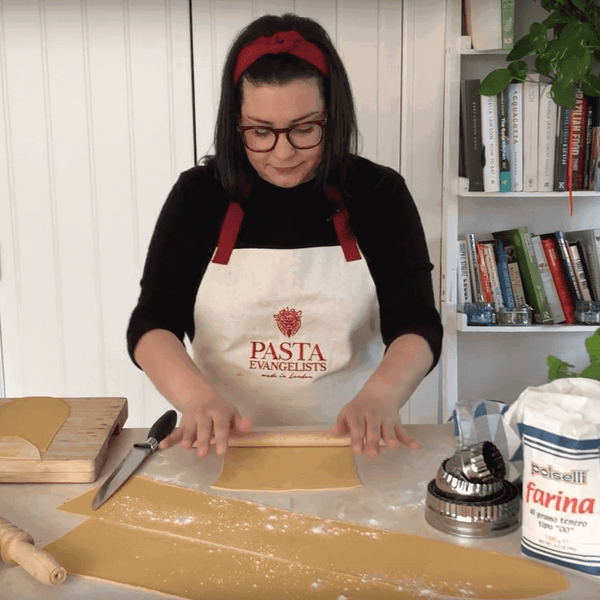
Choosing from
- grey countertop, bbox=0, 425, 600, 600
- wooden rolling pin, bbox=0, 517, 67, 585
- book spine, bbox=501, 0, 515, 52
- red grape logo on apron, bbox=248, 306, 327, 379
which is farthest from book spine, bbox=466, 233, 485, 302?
wooden rolling pin, bbox=0, 517, 67, 585

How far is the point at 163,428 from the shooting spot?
3.23 ft

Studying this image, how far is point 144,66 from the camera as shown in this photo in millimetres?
2064

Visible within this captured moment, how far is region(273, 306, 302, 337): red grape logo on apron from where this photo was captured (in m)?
1.35

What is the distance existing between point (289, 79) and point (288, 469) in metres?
0.64

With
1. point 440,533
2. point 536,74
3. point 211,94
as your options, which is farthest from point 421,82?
point 440,533

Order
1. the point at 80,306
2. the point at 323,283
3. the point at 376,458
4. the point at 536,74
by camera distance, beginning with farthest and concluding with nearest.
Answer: the point at 80,306 < the point at 536,74 < the point at 323,283 < the point at 376,458

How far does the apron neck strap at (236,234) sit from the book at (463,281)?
84 centimetres

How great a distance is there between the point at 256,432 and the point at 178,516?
0.82ft

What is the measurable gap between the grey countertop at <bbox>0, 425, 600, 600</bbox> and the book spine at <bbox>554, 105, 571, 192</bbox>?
1263mm

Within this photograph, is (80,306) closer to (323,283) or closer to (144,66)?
(144,66)

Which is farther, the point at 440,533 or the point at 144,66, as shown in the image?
the point at 144,66

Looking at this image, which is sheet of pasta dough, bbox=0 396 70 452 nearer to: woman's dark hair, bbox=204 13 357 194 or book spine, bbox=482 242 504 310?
woman's dark hair, bbox=204 13 357 194

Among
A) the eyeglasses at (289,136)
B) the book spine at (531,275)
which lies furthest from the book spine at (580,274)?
the eyeglasses at (289,136)

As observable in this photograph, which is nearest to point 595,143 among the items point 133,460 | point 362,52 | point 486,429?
point 362,52
